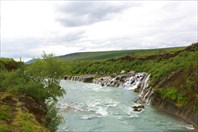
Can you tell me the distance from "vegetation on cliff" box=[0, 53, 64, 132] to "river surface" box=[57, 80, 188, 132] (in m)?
6.42

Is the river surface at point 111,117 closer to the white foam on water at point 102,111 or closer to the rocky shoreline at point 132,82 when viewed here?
the white foam on water at point 102,111

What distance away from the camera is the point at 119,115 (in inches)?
1970

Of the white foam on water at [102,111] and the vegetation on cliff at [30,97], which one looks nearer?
the vegetation on cliff at [30,97]

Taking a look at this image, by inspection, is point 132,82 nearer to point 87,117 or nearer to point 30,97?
point 87,117

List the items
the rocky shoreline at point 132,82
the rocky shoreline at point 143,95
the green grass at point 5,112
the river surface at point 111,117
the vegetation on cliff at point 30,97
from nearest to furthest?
the vegetation on cliff at point 30,97 → the green grass at point 5,112 → the river surface at point 111,117 → the rocky shoreline at point 143,95 → the rocky shoreline at point 132,82

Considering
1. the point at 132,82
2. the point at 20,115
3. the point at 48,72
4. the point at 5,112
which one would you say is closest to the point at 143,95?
the point at 132,82

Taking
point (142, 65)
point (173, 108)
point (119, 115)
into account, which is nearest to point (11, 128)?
point (119, 115)

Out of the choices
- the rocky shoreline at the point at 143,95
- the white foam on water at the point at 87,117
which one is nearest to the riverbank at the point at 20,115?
the white foam on water at the point at 87,117

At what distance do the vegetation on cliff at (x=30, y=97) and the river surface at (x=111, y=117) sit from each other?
253 inches

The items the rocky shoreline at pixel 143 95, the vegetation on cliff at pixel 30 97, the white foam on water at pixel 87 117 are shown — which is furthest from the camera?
the white foam on water at pixel 87 117

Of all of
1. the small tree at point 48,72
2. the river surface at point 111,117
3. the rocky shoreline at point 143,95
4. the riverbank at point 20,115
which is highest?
the small tree at point 48,72

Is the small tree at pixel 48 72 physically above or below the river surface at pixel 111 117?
above

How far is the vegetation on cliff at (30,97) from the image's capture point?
23469 mm

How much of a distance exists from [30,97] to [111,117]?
19.7 m
